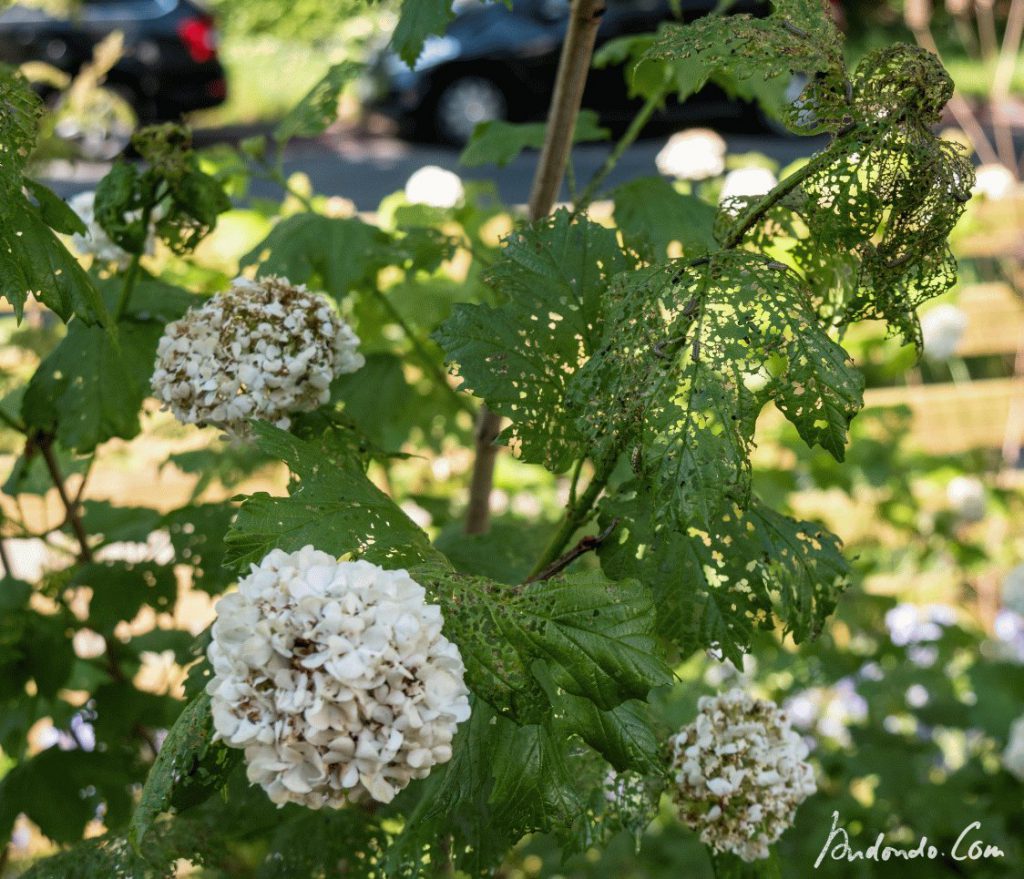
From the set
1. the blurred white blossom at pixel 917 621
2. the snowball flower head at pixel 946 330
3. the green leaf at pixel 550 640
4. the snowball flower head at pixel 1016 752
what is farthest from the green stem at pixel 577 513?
the snowball flower head at pixel 946 330

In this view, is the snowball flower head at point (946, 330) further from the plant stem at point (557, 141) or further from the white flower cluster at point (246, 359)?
the white flower cluster at point (246, 359)

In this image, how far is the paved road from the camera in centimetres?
898

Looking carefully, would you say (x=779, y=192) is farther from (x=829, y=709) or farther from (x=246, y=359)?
(x=829, y=709)

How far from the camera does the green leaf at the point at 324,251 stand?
1607mm

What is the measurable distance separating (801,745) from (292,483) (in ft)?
2.04

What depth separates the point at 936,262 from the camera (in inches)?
38.0

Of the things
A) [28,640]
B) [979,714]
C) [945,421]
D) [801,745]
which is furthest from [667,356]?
[945,421]

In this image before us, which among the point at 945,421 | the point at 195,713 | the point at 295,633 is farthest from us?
the point at 945,421

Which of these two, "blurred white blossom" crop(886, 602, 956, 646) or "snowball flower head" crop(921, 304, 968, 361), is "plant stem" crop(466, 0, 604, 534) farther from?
"snowball flower head" crop(921, 304, 968, 361)

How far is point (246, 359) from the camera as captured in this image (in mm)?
1202

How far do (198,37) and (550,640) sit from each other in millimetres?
9976

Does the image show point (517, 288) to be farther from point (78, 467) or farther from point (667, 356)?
point (78, 467)

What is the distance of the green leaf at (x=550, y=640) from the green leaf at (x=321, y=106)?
1007 mm

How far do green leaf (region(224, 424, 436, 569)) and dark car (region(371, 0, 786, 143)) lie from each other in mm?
8065
